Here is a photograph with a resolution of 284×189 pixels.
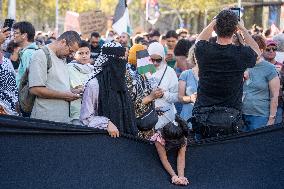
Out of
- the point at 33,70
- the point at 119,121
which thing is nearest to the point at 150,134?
the point at 119,121

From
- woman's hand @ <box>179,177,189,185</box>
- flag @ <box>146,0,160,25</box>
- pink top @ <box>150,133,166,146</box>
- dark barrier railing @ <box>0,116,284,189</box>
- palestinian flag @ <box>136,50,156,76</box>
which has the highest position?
flag @ <box>146,0,160,25</box>

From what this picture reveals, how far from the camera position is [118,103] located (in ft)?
20.1

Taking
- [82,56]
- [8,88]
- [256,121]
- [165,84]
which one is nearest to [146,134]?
[8,88]

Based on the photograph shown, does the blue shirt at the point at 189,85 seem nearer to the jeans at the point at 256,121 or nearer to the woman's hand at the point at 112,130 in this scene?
the jeans at the point at 256,121

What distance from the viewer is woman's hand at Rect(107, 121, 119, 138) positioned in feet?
19.5

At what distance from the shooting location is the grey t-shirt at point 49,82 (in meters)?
6.71

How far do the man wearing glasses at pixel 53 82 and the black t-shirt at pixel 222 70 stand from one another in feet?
4.35

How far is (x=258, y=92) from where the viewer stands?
8.04m

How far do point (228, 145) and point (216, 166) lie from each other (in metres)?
0.22

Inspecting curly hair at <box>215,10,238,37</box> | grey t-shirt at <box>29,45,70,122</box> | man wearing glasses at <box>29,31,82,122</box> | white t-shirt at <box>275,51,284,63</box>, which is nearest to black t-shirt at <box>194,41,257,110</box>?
curly hair at <box>215,10,238,37</box>

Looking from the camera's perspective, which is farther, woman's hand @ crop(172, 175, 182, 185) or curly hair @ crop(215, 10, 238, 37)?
curly hair @ crop(215, 10, 238, 37)

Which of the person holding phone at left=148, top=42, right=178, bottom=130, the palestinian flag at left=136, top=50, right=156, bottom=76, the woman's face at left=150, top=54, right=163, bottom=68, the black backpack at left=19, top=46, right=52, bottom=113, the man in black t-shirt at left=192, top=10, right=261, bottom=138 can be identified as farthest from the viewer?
the woman's face at left=150, top=54, right=163, bottom=68

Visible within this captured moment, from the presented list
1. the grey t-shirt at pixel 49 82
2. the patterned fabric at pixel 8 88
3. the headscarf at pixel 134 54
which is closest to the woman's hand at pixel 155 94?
the grey t-shirt at pixel 49 82

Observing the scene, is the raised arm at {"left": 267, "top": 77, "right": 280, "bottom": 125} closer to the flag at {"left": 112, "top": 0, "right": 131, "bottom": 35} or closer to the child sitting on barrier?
the child sitting on barrier
